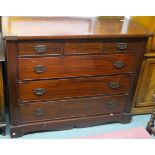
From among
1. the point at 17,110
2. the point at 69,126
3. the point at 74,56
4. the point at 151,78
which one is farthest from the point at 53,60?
the point at 151,78

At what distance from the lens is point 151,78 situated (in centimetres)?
234

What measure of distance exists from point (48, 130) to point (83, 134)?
317mm

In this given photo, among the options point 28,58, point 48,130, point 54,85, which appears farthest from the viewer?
point 48,130

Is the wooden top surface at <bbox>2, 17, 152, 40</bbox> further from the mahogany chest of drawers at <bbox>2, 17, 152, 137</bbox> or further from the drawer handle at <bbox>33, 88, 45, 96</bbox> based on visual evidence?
the drawer handle at <bbox>33, 88, 45, 96</bbox>

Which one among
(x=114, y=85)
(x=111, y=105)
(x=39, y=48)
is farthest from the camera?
(x=111, y=105)

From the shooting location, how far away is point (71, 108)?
2139 millimetres

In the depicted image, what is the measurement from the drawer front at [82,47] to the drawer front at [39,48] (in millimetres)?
59

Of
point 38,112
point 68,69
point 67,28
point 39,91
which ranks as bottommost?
point 38,112

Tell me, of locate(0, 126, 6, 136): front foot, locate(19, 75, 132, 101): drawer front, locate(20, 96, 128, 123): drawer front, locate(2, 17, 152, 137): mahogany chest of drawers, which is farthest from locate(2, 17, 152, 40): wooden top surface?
locate(0, 126, 6, 136): front foot

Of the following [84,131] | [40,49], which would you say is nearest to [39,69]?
[40,49]

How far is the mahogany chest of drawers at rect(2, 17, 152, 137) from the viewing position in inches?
69.7

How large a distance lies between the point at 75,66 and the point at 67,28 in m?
0.30

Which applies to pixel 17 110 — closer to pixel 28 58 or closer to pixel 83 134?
pixel 28 58

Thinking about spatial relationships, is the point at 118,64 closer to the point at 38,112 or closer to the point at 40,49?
the point at 40,49
